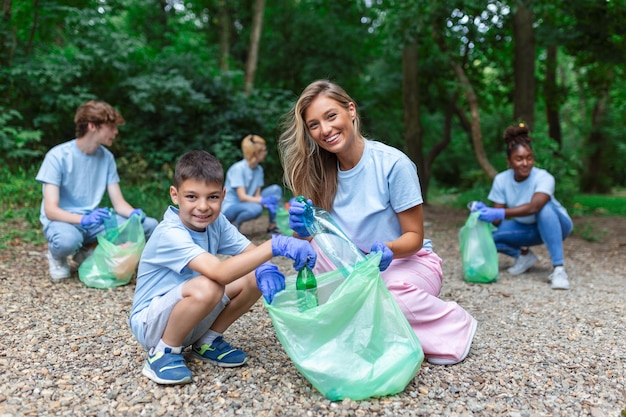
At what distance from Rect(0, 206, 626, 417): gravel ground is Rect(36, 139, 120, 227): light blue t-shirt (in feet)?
1.72

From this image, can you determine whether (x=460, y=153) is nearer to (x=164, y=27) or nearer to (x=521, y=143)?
(x=164, y=27)

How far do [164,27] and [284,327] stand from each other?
11.4 m

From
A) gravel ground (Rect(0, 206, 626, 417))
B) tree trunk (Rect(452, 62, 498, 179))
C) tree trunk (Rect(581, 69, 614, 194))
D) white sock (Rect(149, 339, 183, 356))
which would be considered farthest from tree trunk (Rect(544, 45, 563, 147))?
white sock (Rect(149, 339, 183, 356))

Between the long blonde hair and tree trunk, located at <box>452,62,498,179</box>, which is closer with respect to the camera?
the long blonde hair

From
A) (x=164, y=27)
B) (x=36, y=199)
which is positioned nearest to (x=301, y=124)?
(x=36, y=199)

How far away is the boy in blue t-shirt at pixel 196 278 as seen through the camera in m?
1.90

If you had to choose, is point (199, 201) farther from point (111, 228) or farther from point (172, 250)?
point (111, 228)

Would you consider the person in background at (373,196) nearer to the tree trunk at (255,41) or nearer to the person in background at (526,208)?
the person in background at (526,208)

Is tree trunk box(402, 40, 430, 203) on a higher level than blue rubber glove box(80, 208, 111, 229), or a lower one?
higher

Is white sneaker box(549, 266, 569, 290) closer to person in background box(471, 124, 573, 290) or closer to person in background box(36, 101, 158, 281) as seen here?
person in background box(471, 124, 573, 290)

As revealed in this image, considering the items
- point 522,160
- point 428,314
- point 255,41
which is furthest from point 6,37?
point 428,314

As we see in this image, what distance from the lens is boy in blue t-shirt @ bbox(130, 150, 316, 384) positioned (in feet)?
6.24

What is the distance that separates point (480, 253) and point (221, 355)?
2.29 m

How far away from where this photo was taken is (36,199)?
560 cm
